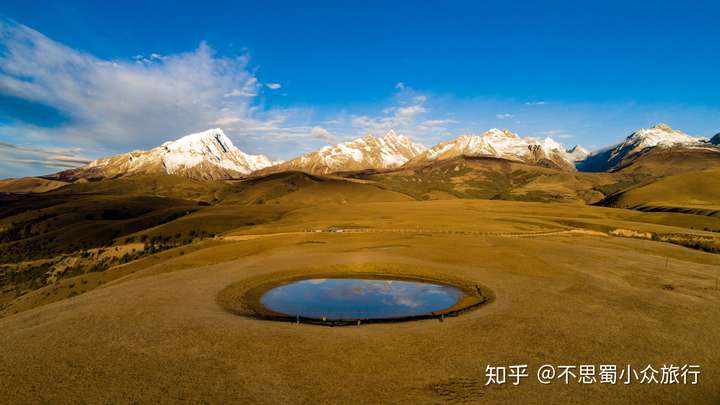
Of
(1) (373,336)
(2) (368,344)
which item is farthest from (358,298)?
(2) (368,344)

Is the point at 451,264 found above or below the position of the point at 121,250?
above

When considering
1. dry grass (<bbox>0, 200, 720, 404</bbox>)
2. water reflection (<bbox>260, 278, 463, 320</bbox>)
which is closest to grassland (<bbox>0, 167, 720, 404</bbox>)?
dry grass (<bbox>0, 200, 720, 404</bbox>)

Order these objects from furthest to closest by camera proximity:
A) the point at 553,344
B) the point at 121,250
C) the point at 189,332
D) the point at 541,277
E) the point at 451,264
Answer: the point at 121,250
the point at 451,264
the point at 541,277
the point at 189,332
the point at 553,344

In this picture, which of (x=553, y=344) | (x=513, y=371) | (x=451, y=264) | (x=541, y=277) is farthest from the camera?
(x=451, y=264)

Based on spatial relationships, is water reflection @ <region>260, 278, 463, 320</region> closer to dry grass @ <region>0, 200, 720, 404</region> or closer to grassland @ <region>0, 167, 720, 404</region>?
grassland @ <region>0, 167, 720, 404</region>

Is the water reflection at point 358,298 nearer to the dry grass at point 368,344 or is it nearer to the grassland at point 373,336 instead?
the grassland at point 373,336

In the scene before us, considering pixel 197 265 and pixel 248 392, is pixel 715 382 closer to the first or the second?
pixel 248 392

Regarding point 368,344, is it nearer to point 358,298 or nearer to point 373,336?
point 373,336

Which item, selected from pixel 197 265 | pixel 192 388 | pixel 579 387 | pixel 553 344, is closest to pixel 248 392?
pixel 192 388
